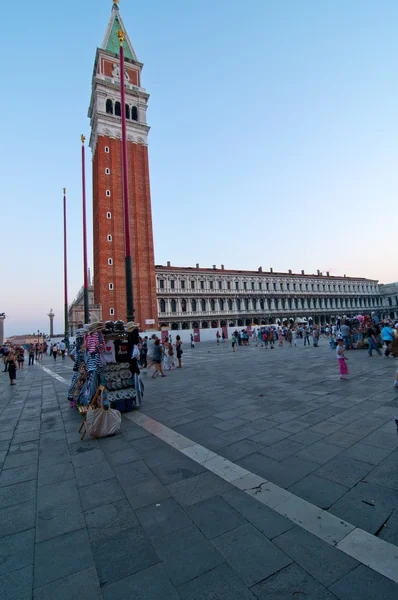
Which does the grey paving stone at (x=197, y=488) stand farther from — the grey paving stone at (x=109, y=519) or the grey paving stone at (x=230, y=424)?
the grey paving stone at (x=230, y=424)

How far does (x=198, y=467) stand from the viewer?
363 cm

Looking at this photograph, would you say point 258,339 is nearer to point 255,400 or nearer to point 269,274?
point 255,400

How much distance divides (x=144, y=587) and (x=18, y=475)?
276 cm

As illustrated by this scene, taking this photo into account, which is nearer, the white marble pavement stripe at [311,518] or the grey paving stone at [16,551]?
the white marble pavement stripe at [311,518]

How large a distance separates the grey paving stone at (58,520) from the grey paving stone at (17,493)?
1.41 ft

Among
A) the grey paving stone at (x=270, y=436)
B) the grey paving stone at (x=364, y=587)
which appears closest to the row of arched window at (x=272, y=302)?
the grey paving stone at (x=270, y=436)

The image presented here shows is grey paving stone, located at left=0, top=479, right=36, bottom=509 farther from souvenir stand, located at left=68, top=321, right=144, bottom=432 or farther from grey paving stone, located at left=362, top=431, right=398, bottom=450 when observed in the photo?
grey paving stone, located at left=362, top=431, right=398, bottom=450

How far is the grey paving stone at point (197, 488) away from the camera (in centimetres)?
295

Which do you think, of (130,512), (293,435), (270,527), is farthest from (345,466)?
(130,512)

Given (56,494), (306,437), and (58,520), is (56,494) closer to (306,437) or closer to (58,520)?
(58,520)

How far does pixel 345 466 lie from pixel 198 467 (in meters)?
1.77

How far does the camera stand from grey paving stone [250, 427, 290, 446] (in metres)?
4.29

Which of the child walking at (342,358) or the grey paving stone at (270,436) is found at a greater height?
the child walking at (342,358)

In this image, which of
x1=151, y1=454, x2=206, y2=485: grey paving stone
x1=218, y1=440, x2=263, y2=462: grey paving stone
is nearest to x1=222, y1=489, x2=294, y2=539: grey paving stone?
x1=151, y1=454, x2=206, y2=485: grey paving stone
